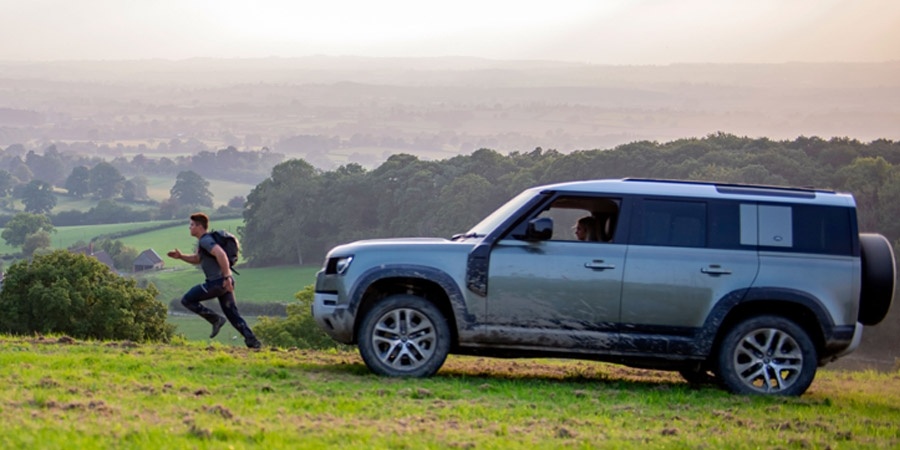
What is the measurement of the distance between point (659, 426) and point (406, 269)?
341cm

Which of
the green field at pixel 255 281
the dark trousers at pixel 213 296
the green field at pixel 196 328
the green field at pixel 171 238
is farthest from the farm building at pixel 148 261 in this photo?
the dark trousers at pixel 213 296

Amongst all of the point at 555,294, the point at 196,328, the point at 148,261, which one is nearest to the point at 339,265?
the point at 555,294

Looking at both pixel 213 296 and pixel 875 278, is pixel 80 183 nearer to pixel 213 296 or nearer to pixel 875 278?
pixel 213 296

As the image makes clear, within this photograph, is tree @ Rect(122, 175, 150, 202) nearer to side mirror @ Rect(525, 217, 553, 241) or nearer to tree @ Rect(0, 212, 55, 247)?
tree @ Rect(0, 212, 55, 247)

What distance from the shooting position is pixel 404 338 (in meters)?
11.9

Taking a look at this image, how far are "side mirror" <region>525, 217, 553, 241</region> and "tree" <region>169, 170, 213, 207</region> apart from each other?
14535cm

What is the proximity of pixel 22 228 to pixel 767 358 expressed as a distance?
120110 mm

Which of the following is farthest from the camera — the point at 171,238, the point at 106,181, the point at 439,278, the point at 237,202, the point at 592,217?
the point at 106,181

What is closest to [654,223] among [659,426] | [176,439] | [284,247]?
[659,426]

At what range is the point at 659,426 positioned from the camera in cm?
945

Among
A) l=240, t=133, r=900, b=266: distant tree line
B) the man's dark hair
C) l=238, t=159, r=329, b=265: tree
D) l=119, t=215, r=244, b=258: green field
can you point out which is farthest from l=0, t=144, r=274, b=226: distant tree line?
the man's dark hair

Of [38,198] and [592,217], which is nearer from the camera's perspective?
[592,217]

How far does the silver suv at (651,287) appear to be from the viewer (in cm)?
1172

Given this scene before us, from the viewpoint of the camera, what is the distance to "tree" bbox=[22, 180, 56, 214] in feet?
494
